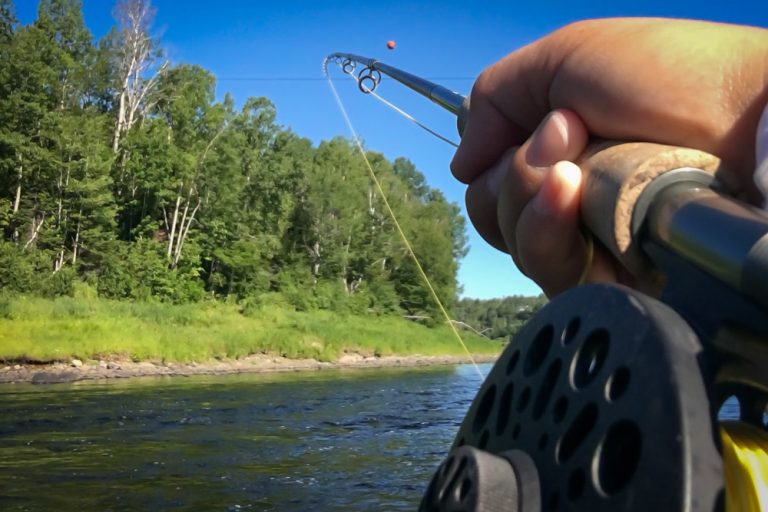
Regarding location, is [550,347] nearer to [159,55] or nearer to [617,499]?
[617,499]

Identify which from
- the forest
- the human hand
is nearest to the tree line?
the forest

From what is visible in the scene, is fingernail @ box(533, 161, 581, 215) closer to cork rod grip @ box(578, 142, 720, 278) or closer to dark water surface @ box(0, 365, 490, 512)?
cork rod grip @ box(578, 142, 720, 278)

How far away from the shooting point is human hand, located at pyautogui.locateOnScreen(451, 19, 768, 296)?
845mm

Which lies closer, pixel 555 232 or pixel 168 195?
pixel 555 232

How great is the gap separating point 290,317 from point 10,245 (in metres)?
10.8

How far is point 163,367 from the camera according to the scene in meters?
20.7

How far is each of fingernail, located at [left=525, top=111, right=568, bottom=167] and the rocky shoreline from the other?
1694 cm

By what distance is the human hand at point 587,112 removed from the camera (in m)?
0.85

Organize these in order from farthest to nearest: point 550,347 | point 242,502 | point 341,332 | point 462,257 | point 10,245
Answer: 1. point 462,257
2. point 341,332
3. point 10,245
4. point 242,502
5. point 550,347

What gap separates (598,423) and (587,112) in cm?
53

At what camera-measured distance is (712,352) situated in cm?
61

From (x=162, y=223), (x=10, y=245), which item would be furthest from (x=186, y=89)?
(x=10, y=245)

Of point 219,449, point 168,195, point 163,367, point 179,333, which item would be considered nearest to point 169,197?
point 168,195

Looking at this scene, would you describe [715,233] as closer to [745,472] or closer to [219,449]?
[745,472]
